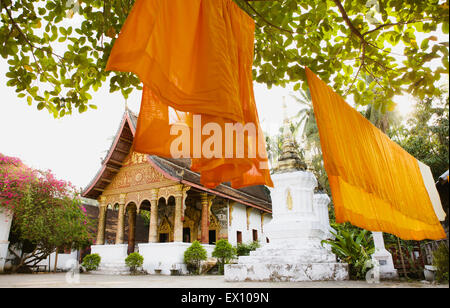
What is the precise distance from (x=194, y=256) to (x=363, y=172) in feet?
28.9

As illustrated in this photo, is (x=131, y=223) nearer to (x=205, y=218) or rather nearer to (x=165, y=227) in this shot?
(x=165, y=227)

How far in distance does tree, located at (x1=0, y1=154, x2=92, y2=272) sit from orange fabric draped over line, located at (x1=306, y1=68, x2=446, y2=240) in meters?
12.3

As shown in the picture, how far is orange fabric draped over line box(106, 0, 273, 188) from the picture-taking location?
1462mm

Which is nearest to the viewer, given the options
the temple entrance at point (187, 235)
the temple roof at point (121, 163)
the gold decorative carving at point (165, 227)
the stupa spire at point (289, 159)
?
the stupa spire at point (289, 159)

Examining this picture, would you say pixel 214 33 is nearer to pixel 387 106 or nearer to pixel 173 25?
pixel 173 25

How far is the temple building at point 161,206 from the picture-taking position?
10922 millimetres

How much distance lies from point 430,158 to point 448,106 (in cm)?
1203

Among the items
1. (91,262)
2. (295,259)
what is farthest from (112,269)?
(295,259)

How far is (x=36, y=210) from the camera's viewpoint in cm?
1183

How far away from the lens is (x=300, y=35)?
326 cm

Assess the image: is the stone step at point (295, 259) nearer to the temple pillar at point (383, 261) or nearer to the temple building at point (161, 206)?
the temple pillar at point (383, 261)

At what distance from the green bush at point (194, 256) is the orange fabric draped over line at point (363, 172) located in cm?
788

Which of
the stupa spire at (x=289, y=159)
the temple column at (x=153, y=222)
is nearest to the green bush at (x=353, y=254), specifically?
the stupa spire at (x=289, y=159)
